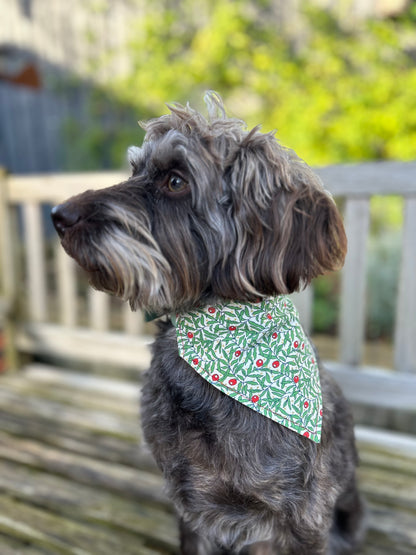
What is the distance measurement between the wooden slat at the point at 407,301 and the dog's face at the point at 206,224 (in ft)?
4.18

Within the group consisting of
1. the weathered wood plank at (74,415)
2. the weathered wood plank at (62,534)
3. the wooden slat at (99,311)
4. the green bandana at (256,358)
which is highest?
the green bandana at (256,358)

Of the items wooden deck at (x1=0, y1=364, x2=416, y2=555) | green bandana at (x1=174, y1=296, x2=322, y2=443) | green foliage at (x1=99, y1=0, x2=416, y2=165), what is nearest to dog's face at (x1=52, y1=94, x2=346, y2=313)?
green bandana at (x1=174, y1=296, x2=322, y2=443)

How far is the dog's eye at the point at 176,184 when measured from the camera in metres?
1.28

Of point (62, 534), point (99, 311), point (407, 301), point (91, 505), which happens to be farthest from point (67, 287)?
point (407, 301)

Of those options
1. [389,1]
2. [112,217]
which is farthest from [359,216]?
[389,1]

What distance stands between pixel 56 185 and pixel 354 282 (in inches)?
75.6

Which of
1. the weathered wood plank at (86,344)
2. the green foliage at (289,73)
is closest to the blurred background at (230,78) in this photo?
the green foliage at (289,73)

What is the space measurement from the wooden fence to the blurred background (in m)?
1.92

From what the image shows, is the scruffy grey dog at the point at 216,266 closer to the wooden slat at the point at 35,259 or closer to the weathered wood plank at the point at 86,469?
the weathered wood plank at the point at 86,469

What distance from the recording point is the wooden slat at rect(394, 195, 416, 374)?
2.38 m

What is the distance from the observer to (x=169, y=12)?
560 cm

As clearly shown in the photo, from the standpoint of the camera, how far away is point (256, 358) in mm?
1422

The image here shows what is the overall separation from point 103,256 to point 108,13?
6.05 m

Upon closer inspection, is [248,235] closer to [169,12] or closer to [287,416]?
[287,416]
